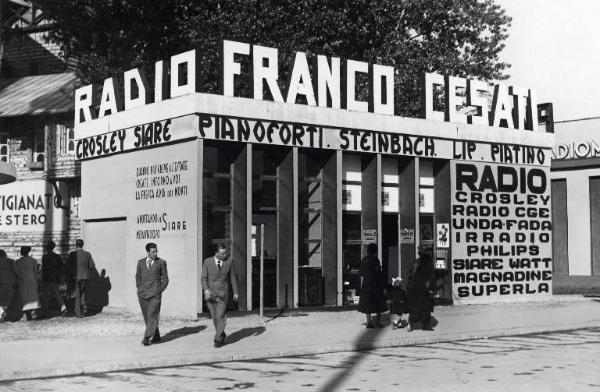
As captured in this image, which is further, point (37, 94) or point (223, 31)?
point (37, 94)

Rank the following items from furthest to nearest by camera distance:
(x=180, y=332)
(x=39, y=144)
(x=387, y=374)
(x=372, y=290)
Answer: (x=39, y=144), (x=372, y=290), (x=180, y=332), (x=387, y=374)

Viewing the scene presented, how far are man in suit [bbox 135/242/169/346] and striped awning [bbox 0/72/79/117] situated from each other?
848 inches

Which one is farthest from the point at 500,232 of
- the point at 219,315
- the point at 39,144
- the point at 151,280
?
the point at 39,144

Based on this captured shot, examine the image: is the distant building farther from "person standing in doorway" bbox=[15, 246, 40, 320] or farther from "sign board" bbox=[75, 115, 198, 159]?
"person standing in doorway" bbox=[15, 246, 40, 320]

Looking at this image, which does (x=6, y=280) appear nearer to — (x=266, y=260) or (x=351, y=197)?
(x=266, y=260)

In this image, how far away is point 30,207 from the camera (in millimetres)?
35062

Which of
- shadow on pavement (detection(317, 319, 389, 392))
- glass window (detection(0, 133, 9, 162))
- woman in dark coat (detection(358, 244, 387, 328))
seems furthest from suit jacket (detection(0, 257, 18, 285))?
glass window (detection(0, 133, 9, 162))

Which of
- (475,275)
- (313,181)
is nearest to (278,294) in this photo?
(313,181)

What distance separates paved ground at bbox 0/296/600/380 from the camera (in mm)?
13203

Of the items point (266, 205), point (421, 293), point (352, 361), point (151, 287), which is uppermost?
point (266, 205)

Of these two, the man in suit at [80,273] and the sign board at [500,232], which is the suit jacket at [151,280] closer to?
the man in suit at [80,273]

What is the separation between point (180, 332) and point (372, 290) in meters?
4.02

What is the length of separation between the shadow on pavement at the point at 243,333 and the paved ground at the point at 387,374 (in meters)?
2.29

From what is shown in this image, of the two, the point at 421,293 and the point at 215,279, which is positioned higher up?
the point at 215,279
